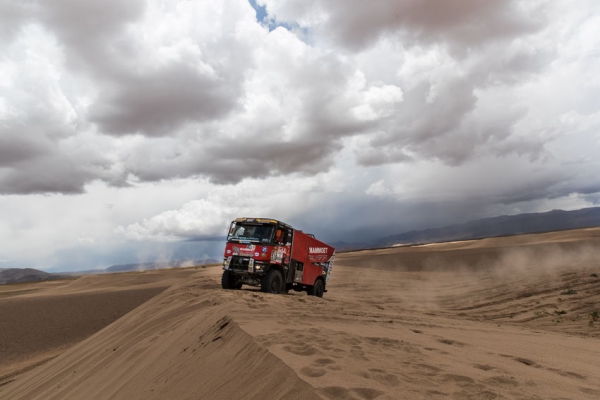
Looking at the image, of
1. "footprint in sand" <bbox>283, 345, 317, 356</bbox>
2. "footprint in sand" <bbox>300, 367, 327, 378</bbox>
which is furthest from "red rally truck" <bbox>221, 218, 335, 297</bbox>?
"footprint in sand" <bbox>300, 367, 327, 378</bbox>

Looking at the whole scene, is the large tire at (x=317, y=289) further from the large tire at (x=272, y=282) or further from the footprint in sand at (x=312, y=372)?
the footprint in sand at (x=312, y=372)

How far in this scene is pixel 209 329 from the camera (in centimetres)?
638

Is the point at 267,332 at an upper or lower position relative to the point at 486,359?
upper

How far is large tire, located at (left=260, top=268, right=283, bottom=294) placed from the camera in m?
12.8

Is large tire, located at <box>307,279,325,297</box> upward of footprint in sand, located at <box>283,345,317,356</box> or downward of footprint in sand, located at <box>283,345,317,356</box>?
downward

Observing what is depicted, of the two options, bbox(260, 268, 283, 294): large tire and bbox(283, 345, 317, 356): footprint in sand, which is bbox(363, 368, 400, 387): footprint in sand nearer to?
bbox(283, 345, 317, 356): footprint in sand

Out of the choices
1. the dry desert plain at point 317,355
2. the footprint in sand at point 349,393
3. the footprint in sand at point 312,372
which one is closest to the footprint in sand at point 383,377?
the dry desert plain at point 317,355

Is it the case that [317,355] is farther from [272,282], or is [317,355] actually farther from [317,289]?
[317,289]

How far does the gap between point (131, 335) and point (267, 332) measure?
454 centimetres

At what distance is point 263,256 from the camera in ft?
43.3

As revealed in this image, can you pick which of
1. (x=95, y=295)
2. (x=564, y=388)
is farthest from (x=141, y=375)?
(x=95, y=295)

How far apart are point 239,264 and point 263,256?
35.9 inches

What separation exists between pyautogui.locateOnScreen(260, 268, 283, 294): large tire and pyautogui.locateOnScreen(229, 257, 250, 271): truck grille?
80cm

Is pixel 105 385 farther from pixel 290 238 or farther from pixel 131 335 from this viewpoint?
pixel 290 238
